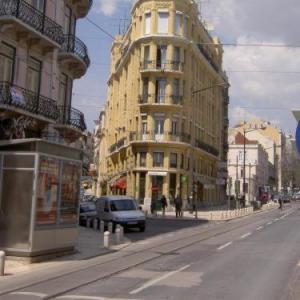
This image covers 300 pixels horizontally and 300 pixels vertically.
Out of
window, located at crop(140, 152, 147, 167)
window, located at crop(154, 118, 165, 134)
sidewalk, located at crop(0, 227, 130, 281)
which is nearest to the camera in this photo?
sidewalk, located at crop(0, 227, 130, 281)

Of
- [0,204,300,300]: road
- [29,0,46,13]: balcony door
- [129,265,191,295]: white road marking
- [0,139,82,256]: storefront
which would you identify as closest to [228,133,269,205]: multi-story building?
[29,0,46,13]: balcony door

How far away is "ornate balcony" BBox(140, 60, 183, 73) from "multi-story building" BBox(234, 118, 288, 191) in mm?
66976

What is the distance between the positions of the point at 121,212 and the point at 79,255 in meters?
11.3

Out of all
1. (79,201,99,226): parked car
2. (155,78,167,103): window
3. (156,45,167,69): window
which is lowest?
(79,201,99,226): parked car

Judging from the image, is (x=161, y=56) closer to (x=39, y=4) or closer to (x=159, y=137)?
(x=159, y=137)

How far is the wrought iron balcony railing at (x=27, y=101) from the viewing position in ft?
76.1

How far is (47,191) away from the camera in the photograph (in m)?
16.7

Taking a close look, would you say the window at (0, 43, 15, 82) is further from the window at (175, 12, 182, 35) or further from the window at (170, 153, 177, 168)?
the window at (175, 12, 182, 35)

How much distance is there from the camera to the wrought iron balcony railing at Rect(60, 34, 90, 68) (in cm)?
2858

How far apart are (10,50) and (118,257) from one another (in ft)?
35.0

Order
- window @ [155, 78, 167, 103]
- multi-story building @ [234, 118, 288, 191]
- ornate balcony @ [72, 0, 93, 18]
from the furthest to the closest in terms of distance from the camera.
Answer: multi-story building @ [234, 118, 288, 191], window @ [155, 78, 167, 103], ornate balcony @ [72, 0, 93, 18]

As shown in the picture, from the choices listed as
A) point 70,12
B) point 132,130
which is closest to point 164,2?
point 132,130

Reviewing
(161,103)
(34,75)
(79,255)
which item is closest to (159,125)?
(161,103)

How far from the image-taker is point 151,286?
38.7 feet
